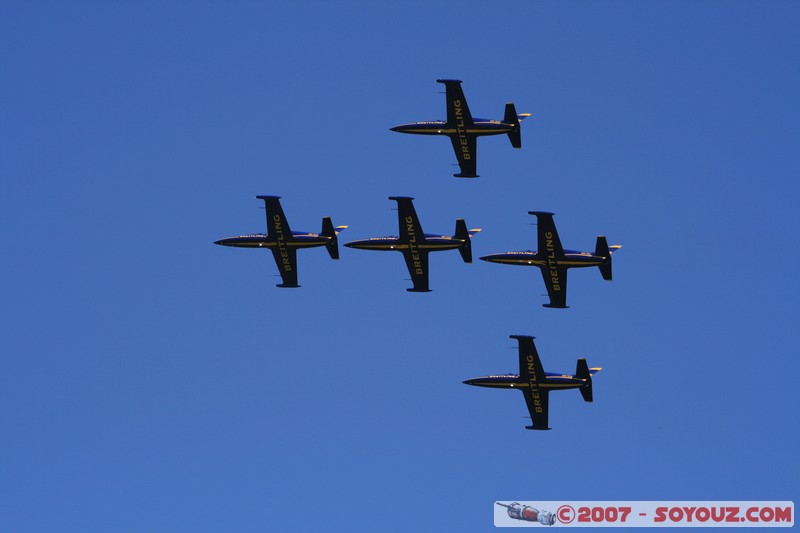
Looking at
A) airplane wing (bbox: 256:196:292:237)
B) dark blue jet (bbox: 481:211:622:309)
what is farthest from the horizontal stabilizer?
airplane wing (bbox: 256:196:292:237)

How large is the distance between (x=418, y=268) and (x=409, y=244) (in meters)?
2.49

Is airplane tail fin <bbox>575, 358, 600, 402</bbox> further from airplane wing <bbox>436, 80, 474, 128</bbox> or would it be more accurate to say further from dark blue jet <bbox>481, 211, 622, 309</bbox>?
airplane wing <bbox>436, 80, 474, 128</bbox>

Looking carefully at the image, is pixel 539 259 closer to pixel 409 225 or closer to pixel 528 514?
pixel 409 225

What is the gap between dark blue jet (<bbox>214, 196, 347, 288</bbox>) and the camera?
191125mm

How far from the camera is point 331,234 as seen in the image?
627 ft

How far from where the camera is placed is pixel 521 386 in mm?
193750

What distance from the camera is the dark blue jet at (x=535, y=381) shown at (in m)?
192

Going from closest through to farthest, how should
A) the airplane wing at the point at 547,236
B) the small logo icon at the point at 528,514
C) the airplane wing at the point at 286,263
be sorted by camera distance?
the small logo icon at the point at 528,514, the airplane wing at the point at 547,236, the airplane wing at the point at 286,263

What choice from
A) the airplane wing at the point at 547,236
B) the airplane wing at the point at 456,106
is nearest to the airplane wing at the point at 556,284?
the airplane wing at the point at 547,236

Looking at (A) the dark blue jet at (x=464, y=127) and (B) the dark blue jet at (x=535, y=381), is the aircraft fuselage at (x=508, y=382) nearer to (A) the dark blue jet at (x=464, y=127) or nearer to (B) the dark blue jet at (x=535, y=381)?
(B) the dark blue jet at (x=535, y=381)

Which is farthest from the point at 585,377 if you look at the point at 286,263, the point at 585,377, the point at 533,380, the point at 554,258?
the point at 286,263

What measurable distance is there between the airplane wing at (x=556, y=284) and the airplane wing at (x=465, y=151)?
11.0 m

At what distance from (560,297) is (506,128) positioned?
50.6 feet

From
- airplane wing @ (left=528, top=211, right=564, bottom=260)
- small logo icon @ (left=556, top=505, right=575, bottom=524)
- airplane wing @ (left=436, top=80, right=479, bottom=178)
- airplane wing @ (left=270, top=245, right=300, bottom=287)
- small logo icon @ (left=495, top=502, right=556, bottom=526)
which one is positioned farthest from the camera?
airplane wing @ (left=270, top=245, right=300, bottom=287)
